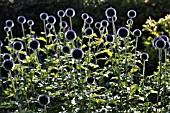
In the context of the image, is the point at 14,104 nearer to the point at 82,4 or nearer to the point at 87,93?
the point at 87,93

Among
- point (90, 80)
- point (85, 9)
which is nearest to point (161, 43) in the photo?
point (90, 80)

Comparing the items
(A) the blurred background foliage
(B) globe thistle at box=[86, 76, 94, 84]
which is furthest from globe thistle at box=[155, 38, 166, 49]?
(A) the blurred background foliage

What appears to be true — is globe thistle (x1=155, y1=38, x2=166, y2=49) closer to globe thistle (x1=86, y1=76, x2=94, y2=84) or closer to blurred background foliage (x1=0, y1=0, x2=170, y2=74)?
globe thistle (x1=86, y1=76, x2=94, y2=84)

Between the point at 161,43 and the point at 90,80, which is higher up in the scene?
the point at 161,43

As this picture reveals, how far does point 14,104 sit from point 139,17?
3390 mm

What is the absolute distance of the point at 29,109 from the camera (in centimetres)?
402

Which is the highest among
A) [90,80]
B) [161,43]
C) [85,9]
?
[85,9]

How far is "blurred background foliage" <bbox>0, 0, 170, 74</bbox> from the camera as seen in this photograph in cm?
705

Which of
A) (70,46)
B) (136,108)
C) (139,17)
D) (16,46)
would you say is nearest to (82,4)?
(139,17)

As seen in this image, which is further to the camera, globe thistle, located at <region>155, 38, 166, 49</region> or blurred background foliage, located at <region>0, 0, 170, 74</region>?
blurred background foliage, located at <region>0, 0, 170, 74</region>

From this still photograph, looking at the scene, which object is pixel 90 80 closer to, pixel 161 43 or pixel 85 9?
pixel 161 43

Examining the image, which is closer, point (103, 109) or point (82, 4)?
point (103, 109)

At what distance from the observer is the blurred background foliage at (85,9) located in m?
7.05

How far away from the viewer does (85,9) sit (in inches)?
284
